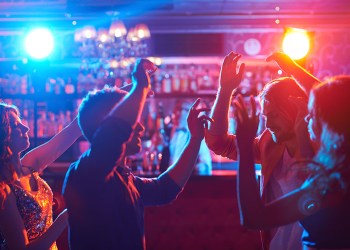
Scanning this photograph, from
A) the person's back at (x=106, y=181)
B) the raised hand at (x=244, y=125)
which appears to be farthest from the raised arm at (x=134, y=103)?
the raised hand at (x=244, y=125)

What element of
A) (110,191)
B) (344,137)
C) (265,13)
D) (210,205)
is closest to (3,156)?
(110,191)

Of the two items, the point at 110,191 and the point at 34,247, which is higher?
the point at 110,191

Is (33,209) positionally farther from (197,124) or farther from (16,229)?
(197,124)

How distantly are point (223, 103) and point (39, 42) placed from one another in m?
4.33

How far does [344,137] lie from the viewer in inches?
63.8

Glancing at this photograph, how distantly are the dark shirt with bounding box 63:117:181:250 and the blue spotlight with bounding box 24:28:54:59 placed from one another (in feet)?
15.3

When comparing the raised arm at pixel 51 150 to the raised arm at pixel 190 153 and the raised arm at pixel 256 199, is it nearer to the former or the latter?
the raised arm at pixel 190 153

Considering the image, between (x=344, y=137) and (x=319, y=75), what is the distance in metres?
6.37

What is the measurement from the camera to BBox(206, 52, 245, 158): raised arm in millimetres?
2365

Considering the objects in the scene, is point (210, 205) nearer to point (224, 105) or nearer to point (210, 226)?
point (210, 226)

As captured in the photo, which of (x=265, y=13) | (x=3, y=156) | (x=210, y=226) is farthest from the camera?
(x=265, y=13)

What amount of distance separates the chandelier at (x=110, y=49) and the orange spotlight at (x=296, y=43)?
1.78 m

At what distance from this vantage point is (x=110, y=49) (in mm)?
6367

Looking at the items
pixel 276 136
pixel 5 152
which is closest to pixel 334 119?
pixel 276 136
